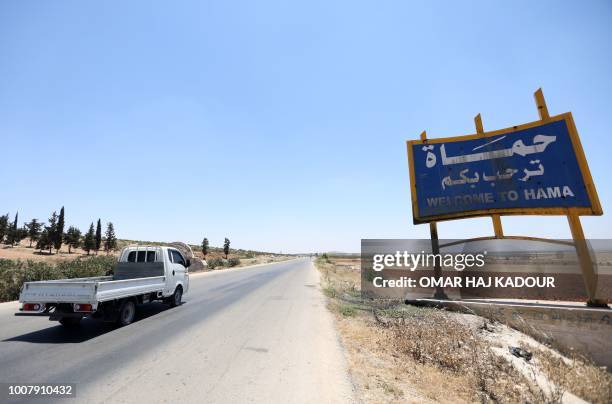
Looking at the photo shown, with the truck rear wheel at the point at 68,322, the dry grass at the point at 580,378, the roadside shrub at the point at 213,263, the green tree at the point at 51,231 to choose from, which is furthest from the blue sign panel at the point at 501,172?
the green tree at the point at 51,231

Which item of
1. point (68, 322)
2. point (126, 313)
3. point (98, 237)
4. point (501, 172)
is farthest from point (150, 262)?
point (98, 237)

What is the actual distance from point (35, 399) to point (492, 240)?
13.1 m

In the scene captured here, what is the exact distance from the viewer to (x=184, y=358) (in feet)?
20.7

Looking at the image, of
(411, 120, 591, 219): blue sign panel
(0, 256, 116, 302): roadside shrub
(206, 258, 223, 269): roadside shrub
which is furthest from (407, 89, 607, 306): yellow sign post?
(206, 258, 223, 269): roadside shrub

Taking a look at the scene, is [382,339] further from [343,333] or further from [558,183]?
[558,183]

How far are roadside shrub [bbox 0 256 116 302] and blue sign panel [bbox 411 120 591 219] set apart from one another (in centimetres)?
1870

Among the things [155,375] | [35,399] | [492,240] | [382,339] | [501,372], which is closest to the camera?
[35,399]

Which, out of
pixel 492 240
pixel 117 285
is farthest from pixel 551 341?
pixel 117 285

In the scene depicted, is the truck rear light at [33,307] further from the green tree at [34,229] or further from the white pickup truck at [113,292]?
the green tree at [34,229]

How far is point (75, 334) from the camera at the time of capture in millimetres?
8195

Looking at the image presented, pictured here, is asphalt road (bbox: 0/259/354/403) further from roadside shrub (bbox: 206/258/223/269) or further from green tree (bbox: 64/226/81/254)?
green tree (bbox: 64/226/81/254)

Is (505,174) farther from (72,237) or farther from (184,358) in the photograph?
(72,237)

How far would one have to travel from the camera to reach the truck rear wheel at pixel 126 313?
9031mm

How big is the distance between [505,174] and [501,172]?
0.51 ft
